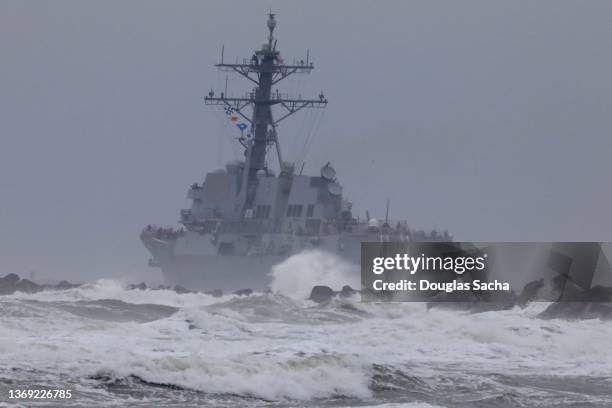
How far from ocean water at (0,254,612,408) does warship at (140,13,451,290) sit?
22.6 metres

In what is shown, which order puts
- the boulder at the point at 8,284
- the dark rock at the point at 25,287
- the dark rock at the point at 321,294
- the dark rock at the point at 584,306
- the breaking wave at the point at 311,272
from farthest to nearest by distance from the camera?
the breaking wave at the point at 311,272
the dark rock at the point at 321,294
the dark rock at the point at 25,287
the boulder at the point at 8,284
the dark rock at the point at 584,306

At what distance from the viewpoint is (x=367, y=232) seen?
6216 centimetres

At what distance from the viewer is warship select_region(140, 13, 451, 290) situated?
62.9 m

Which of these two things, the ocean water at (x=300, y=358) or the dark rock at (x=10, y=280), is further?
the dark rock at (x=10, y=280)

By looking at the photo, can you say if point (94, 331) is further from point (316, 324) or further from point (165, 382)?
point (316, 324)

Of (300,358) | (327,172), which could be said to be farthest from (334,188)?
(300,358)

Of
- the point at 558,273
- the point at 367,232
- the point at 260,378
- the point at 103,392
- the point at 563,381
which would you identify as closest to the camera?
the point at 103,392

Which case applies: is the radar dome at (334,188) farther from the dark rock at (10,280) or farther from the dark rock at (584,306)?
the dark rock at (584,306)

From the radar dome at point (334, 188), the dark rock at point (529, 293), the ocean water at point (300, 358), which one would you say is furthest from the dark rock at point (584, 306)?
the radar dome at point (334, 188)

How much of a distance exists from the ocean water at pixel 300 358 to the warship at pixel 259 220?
22597 mm

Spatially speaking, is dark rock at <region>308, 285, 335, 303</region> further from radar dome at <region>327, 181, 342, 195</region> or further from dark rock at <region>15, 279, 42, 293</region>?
dark rock at <region>15, 279, 42, 293</region>

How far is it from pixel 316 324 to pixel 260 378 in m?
15.3

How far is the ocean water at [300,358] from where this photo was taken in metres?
20.5

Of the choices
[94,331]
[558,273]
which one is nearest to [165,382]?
[94,331]
